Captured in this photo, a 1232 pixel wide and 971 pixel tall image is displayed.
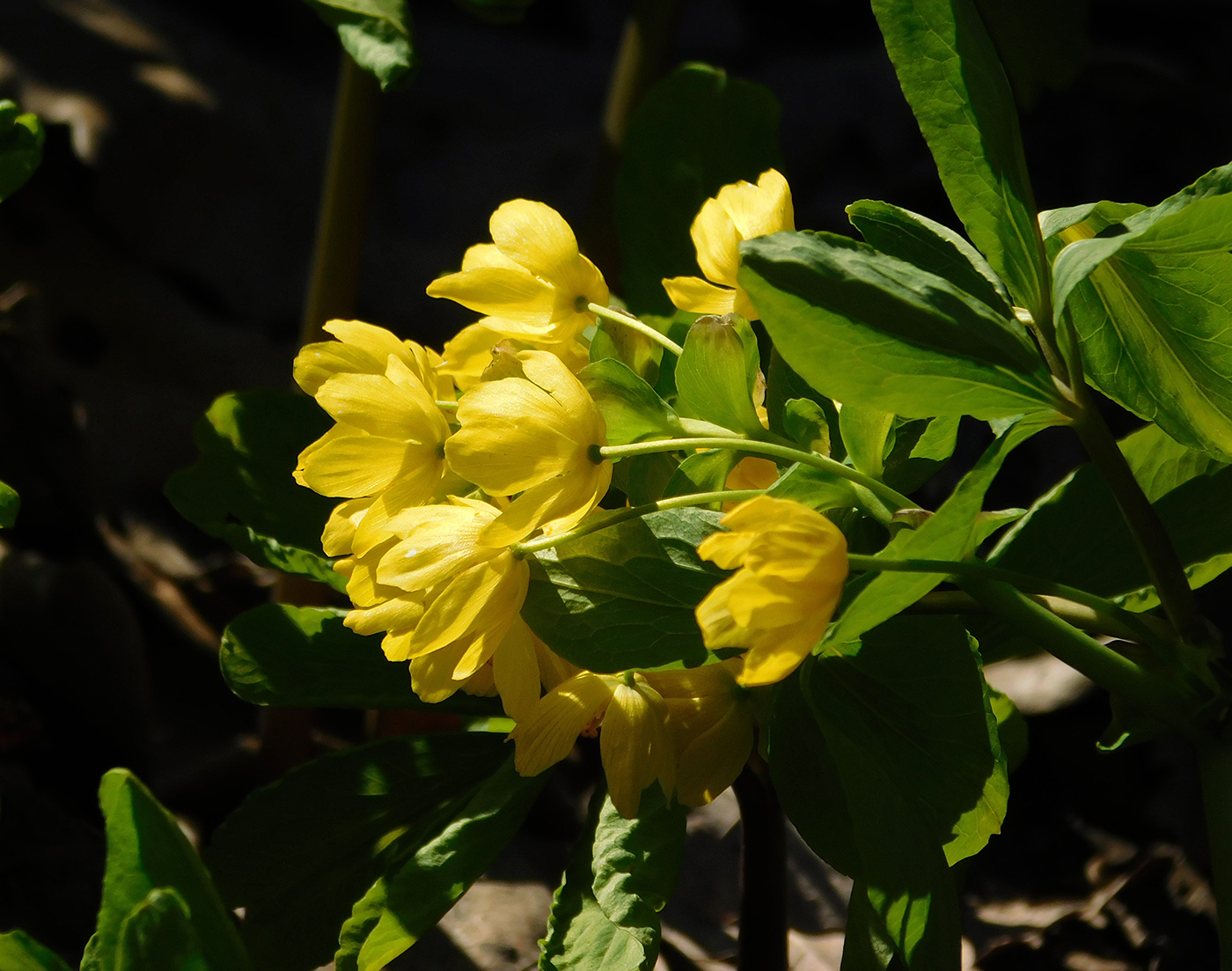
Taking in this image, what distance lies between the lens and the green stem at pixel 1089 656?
441 millimetres

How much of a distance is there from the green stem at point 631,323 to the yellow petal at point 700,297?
0.03 metres

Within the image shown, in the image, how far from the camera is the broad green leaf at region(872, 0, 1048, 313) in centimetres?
45

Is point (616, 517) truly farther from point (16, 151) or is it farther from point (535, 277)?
point (16, 151)

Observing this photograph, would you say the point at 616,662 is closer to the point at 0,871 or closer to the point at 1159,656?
the point at 1159,656

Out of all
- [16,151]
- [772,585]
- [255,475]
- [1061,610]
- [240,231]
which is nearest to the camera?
[772,585]

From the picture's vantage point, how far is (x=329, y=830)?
0.64 meters

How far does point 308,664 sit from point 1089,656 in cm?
43

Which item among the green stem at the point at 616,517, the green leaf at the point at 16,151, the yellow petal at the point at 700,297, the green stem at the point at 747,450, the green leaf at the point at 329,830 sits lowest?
the green leaf at the point at 329,830

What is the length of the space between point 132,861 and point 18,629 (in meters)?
0.59

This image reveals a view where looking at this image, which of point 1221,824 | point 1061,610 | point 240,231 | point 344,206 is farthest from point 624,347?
point 240,231

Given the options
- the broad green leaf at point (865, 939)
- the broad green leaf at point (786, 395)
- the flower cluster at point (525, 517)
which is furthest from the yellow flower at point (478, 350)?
the broad green leaf at point (865, 939)

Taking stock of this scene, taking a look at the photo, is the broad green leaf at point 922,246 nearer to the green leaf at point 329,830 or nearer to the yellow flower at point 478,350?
the yellow flower at point 478,350

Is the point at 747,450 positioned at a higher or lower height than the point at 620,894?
higher

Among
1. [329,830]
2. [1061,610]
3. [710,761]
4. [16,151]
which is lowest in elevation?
[329,830]
